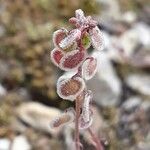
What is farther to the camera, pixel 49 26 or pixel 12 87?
pixel 49 26

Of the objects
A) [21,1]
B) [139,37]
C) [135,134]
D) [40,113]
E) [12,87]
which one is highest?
[21,1]

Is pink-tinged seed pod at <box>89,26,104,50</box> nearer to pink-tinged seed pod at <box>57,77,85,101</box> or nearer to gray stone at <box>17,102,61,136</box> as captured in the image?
pink-tinged seed pod at <box>57,77,85,101</box>

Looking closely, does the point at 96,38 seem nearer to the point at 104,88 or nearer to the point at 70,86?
the point at 70,86

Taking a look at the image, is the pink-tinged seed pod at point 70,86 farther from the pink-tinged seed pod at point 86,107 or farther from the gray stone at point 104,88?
the gray stone at point 104,88

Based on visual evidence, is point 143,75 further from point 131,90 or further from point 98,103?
point 98,103

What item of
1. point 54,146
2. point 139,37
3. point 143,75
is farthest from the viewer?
point 139,37

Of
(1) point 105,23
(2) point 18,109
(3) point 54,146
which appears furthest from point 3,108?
(1) point 105,23

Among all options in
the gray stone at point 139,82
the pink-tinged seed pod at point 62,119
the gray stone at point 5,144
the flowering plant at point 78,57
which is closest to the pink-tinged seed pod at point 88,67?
the flowering plant at point 78,57

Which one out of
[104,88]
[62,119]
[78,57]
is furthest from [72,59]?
[104,88]
